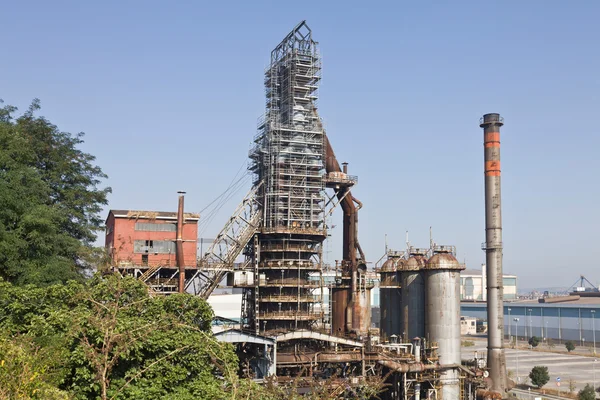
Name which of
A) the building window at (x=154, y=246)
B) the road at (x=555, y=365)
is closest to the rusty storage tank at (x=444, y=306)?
the road at (x=555, y=365)

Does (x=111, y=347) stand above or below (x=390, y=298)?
above

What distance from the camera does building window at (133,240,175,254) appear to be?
1957 inches

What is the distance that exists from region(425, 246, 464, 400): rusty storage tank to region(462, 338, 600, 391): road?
959cm

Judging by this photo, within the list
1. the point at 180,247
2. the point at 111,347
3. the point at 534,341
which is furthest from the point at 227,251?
the point at 534,341

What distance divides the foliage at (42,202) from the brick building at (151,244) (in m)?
6.19

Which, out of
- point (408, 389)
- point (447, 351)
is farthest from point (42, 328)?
point (447, 351)

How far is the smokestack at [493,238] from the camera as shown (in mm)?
59031

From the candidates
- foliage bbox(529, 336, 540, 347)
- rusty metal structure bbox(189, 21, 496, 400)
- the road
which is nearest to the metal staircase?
rusty metal structure bbox(189, 21, 496, 400)

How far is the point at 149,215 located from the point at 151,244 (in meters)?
2.50

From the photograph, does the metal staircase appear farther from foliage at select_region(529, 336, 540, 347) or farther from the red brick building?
foliage at select_region(529, 336, 540, 347)

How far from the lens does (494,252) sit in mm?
61062

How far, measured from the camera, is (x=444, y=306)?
55.0 m

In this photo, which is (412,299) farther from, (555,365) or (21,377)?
(21,377)

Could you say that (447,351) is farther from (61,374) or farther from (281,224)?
(61,374)
